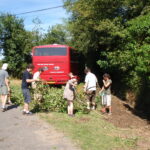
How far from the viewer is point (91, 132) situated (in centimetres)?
925

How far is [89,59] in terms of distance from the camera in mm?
27656

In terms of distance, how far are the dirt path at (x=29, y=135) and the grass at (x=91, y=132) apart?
1.13 feet

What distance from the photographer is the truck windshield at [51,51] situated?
2198 cm

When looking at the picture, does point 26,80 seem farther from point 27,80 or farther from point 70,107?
point 70,107

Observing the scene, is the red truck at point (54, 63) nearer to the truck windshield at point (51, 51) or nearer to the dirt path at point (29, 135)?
the truck windshield at point (51, 51)

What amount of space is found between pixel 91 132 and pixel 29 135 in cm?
186

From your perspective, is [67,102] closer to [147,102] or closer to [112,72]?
[147,102]

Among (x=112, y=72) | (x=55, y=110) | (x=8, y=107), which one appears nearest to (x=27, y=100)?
(x=55, y=110)

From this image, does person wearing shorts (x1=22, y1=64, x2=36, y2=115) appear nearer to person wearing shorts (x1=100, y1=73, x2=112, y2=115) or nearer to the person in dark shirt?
the person in dark shirt

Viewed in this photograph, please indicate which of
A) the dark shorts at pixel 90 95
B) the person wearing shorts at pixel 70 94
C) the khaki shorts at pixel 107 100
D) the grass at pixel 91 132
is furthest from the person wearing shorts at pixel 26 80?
the khaki shorts at pixel 107 100

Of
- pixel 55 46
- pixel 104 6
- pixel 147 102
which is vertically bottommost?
pixel 147 102

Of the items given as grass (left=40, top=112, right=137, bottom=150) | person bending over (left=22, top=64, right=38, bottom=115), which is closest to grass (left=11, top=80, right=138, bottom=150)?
grass (left=40, top=112, right=137, bottom=150)

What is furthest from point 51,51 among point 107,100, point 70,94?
point 70,94

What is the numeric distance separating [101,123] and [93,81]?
293 cm
